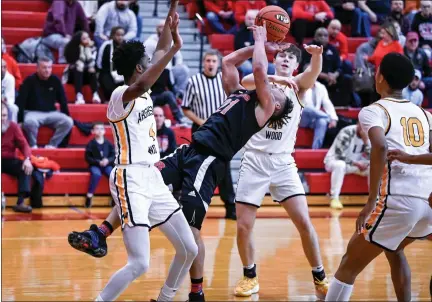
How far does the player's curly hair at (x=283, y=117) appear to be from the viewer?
660 cm

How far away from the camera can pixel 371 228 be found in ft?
18.1

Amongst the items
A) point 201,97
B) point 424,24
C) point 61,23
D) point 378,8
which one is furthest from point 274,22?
point 378,8

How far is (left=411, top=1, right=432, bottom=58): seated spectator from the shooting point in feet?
51.3

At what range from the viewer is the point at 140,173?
6.09 meters

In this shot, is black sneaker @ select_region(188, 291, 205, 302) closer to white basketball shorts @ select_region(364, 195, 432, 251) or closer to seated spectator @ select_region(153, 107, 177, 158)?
→ white basketball shorts @ select_region(364, 195, 432, 251)

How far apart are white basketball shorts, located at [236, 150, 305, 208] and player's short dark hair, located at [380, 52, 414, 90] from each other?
1835 millimetres

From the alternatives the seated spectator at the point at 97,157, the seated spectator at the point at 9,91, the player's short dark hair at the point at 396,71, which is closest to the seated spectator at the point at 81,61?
the seated spectator at the point at 9,91

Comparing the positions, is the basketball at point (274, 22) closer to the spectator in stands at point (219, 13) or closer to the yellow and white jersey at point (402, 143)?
the yellow and white jersey at point (402, 143)

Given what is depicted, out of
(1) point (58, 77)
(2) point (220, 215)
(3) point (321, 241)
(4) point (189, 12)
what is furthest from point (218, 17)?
(3) point (321, 241)

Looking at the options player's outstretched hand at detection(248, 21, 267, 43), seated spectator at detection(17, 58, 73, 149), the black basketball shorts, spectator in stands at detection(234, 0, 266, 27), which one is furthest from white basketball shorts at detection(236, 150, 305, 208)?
spectator in stands at detection(234, 0, 266, 27)

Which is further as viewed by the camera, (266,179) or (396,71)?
(266,179)

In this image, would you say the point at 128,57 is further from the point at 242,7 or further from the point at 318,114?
the point at 242,7

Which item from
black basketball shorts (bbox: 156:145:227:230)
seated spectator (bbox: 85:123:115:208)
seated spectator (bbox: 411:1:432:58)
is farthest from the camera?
seated spectator (bbox: 411:1:432:58)

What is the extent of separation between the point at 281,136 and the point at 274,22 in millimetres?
1134
